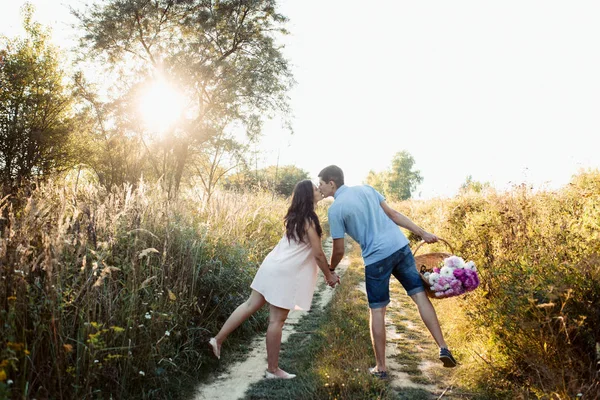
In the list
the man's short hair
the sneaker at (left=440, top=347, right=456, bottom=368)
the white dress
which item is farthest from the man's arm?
the sneaker at (left=440, top=347, right=456, bottom=368)

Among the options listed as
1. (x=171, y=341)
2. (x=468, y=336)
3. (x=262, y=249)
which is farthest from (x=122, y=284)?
(x=262, y=249)

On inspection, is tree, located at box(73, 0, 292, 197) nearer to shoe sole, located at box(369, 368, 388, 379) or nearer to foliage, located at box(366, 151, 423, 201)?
shoe sole, located at box(369, 368, 388, 379)

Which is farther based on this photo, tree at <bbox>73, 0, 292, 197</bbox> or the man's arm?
tree at <bbox>73, 0, 292, 197</bbox>

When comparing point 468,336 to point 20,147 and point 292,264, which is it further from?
point 20,147

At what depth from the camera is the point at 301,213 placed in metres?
4.33

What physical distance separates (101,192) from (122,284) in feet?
9.37

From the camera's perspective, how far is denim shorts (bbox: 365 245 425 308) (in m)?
4.13

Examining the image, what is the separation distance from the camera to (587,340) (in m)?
3.13

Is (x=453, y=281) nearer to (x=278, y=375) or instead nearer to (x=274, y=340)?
(x=274, y=340)

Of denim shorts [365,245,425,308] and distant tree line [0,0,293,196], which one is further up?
distant tree line [0,0,293,196]

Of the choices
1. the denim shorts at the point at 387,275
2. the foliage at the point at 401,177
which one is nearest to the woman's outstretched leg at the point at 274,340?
the denim shorts at the point at 387,275

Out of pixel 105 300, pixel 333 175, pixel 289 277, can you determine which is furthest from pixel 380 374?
pixel 105 300

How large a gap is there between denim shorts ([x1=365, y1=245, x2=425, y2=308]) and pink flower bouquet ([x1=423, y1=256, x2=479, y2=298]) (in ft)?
0.75

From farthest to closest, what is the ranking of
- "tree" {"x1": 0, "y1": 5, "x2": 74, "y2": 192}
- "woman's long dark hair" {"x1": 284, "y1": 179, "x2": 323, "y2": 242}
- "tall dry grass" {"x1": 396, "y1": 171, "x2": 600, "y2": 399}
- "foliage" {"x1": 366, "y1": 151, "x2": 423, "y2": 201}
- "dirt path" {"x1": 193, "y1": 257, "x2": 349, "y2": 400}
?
"foliage" {"x1": 366, "y1": 151, "x2": 423, "y2": 201}
"tree" {"x1": 0, "y1": 5, "x2": 74, "y2": 192}
"woman's long dark hair" {"x1": 284, "y1": 179, "x2": 323, "y2": 242}
"dirt path" {"x1": 193, "y1": 257, "x2": 349, "y2": 400}
"tall dry grass" {"x1": 396, "y1": 171, "x2": 600, "y2": 399}
